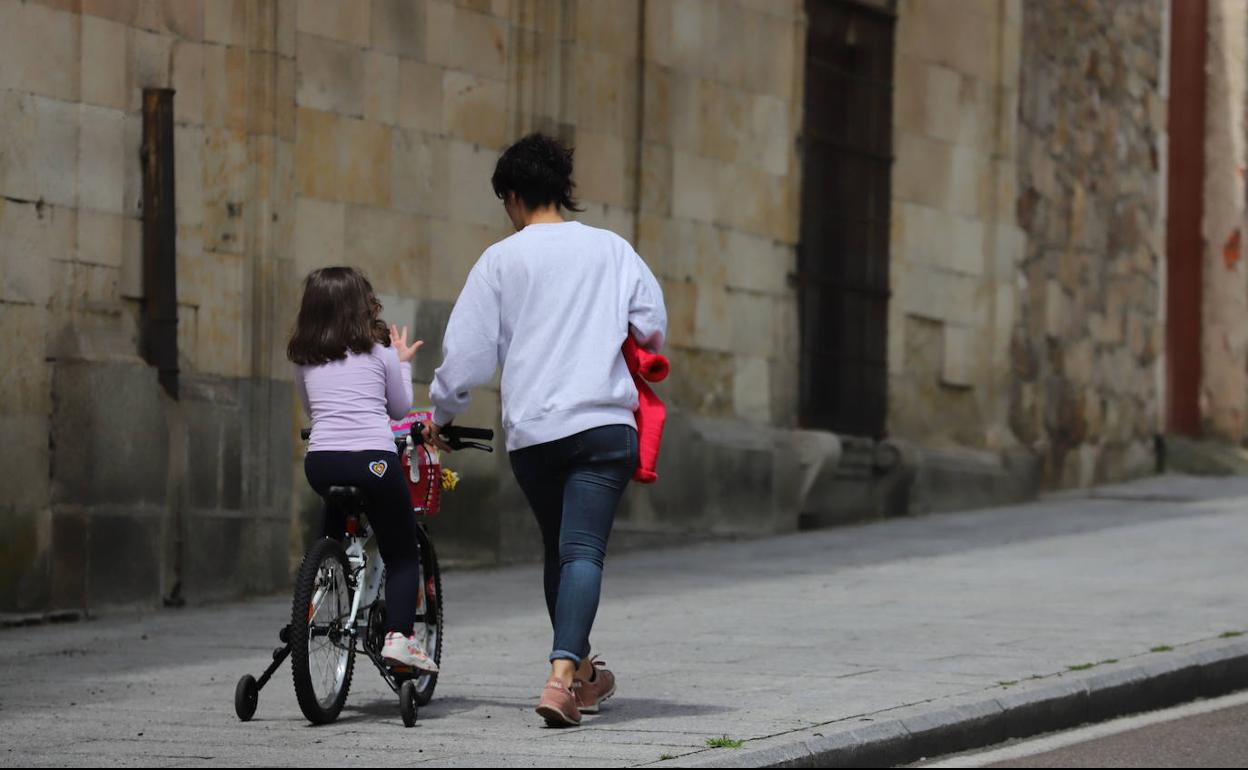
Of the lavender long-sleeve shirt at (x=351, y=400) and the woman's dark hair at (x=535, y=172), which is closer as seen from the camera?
the lavender long-sleeve shirt at (x=351, y=400)

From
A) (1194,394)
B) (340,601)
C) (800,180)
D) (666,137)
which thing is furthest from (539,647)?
(1194,394)

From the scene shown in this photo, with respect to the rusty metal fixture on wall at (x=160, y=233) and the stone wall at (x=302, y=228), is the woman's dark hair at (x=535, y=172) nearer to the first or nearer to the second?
the stone wall at (x=302, y=228)

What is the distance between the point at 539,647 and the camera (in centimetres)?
934

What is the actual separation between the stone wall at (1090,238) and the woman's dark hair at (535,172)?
1008 centimetres

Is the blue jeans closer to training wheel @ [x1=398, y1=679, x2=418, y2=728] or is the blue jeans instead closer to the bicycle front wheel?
training wheel @ [x1=398, y1=679, x2=418, y2=728]

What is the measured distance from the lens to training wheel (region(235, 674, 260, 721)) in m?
7.20

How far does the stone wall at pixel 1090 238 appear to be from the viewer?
681 inches

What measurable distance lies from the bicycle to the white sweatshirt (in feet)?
0.59

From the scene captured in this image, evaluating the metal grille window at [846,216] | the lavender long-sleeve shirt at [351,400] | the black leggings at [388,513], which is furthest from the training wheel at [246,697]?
the metal grille window at [846,216]

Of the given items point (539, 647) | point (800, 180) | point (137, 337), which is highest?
point (800, 180)

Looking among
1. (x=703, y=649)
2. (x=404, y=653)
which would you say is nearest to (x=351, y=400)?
(x=404, y=653)

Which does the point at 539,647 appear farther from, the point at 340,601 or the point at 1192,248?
the point at 1192,248

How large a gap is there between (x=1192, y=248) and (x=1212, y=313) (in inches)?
22.3

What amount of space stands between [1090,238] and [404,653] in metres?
11.8
